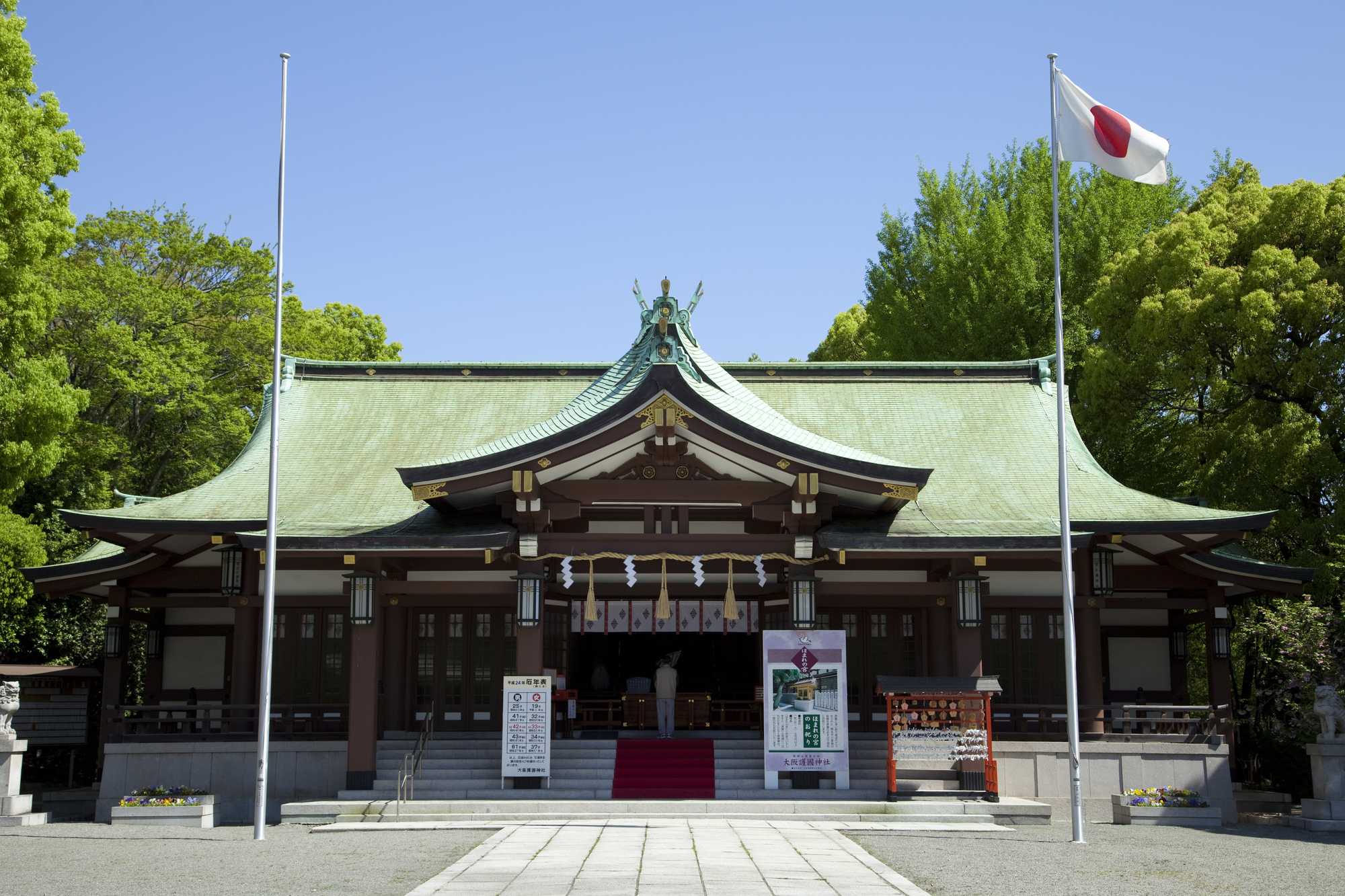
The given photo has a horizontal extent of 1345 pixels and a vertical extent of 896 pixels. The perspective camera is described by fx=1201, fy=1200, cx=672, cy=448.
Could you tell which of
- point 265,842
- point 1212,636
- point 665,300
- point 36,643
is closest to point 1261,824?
point 1212,636

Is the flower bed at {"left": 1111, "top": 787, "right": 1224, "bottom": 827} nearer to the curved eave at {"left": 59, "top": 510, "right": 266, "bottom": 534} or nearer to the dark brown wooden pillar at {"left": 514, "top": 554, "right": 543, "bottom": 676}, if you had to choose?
the dark brown wooden pillar at {"left": 514, "top": 554, "right": 543, "bottom": 676}

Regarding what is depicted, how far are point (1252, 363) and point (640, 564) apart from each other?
1504 cm

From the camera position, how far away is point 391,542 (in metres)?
20.2

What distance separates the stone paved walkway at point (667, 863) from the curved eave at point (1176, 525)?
7426mm

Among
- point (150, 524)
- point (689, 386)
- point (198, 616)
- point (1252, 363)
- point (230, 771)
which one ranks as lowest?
point (230, 771)

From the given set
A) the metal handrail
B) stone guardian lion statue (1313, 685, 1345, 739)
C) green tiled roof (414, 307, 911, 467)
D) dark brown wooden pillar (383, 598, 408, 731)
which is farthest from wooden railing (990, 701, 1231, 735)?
dark brown wooden pillar (383, 598, 408, 731)

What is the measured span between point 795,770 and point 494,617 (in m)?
6.95

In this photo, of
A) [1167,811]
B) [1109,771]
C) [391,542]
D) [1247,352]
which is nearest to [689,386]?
[391,542]

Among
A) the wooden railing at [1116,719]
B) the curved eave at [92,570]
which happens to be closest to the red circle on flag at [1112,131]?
the wooden railing at [1116,719]

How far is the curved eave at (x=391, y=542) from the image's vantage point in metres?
20.0

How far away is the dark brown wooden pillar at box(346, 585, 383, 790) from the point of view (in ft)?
66.3

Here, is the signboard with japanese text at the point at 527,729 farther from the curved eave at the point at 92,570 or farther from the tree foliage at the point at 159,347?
the tree foliage at the point at 159,347

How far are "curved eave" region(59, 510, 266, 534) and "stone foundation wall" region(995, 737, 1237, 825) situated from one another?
13.6 m

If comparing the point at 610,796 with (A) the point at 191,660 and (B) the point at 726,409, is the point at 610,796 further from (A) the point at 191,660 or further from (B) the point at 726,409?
(A) the point at 191,660
